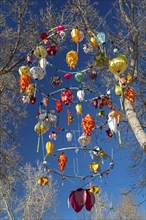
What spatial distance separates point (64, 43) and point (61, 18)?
0.57 meters

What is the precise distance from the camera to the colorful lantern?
3.06m

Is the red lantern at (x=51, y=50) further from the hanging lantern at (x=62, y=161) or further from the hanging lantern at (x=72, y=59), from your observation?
the hanging lantern at (x=62, y=161)

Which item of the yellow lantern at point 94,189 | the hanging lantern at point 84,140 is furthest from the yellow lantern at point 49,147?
the yellow lantern at point 94,189

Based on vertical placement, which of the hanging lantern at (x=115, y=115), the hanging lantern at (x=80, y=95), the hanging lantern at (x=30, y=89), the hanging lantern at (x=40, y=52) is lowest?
the hanging lantern at (x=115, y=115)

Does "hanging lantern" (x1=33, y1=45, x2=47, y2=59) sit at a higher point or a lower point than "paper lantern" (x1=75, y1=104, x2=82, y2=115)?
higher

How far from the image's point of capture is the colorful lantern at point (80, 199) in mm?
3061

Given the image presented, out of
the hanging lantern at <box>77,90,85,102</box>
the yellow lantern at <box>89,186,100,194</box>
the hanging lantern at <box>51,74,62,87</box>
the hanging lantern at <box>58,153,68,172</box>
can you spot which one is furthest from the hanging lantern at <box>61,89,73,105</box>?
the yellow lantern at <box>89,186,100,194</box>

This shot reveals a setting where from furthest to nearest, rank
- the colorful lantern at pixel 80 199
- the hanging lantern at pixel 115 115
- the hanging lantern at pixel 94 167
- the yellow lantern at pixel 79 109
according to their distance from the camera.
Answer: the yellow lantern at pixel 79 109
the hanging lantern at pixel 115 115
the hanging lantern at pixel 94 167
the colorful lantern at pixel 80 199

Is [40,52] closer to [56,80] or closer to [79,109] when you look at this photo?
[56,80]

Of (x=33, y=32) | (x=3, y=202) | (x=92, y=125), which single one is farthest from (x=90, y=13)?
(x=3, y=202)

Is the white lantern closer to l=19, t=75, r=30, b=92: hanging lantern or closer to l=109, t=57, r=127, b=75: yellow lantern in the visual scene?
l=109, t=57, r=127, b=75: yellow lantern

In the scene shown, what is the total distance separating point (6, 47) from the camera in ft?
22.4

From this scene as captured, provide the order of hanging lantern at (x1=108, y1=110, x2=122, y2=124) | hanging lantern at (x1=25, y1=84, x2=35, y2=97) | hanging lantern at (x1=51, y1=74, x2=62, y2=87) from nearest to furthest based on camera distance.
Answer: hanging lantern at (x1=108, y1=110, x2=122, y2=124) → hanging lantern at (x1=25, y1=84, x2=35, y2=97) → hanging lantern at (x1=51, y1=74, x2=62, y2=87)

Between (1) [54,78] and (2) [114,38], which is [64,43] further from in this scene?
(1) [54,78]
